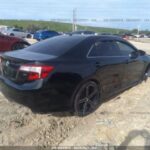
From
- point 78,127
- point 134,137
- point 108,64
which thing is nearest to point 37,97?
point 78,127

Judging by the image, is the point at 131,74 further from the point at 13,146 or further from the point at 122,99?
the point at 13,146

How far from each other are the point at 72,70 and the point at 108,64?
1204 mm

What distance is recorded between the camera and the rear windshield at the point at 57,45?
5.21 metres

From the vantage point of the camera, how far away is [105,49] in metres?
5.97

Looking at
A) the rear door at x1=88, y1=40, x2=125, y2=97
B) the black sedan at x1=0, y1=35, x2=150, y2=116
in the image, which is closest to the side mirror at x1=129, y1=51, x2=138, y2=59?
the black sedan at x1=0, y1=35, x2=150, y2=116

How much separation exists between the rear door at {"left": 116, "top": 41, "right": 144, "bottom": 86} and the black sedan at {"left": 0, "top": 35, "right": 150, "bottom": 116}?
26mm

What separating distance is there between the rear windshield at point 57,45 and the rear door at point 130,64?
131 centimetres

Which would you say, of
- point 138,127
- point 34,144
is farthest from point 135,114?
point 34,144

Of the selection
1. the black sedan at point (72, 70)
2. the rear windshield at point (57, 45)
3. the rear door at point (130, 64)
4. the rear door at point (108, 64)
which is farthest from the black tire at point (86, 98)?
the rear door at point (130, 64)

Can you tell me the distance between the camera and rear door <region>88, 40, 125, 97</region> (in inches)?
220

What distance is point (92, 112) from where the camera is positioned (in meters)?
5.66

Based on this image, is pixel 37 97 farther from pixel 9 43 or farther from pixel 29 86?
pixel 9 43

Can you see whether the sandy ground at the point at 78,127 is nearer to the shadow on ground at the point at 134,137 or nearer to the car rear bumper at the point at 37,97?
the shadow on ground at the point at 134,137

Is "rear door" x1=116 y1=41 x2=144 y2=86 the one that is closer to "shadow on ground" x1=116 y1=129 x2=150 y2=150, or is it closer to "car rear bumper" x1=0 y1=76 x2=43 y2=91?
"shadow on ground" x1=116 y1=129 x2=150 y2=150
